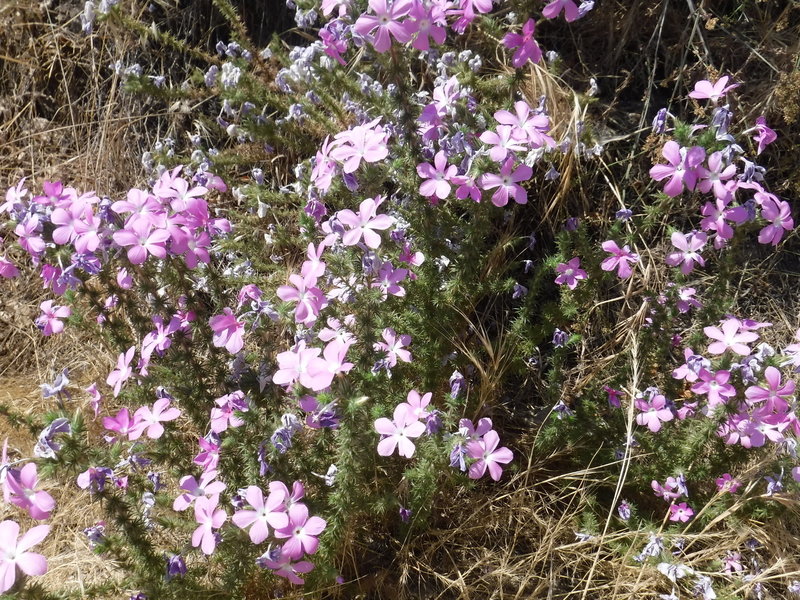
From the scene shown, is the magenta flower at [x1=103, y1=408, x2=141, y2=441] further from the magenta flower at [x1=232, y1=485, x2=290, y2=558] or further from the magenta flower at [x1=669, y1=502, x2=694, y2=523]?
the magenta flower at [x1=669, y1=502, x2=694, y2=523]

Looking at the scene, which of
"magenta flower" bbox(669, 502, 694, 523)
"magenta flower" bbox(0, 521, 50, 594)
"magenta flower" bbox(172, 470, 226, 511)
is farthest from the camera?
"magenta flower" bbox(669, 502, 694, 523)

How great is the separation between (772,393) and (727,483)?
0.61 meters

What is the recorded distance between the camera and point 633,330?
3.73m

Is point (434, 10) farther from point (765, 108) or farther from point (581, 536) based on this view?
point (581, 536)

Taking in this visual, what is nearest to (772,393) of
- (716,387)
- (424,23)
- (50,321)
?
(716,387)

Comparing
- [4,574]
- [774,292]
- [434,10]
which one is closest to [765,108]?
[774,292]

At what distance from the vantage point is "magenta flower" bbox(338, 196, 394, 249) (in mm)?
2627

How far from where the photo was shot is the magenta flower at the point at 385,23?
240cm

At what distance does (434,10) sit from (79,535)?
11.2 feet

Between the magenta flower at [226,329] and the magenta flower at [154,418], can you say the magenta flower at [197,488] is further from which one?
the magenta flower at [226,329]

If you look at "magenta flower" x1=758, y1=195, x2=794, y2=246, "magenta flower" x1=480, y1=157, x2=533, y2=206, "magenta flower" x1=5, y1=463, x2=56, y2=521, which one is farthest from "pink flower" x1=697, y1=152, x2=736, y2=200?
"magenta flower" x1=5, y1=463, x2=56, y2=521

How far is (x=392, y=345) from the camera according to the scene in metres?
3.03

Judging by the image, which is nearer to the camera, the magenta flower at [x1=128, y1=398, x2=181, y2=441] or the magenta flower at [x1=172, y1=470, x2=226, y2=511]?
the magenta flower at [x1=172, y1=470, x2=226, y2=511]

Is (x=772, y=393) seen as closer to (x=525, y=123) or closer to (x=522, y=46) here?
(x=525, y=123)
